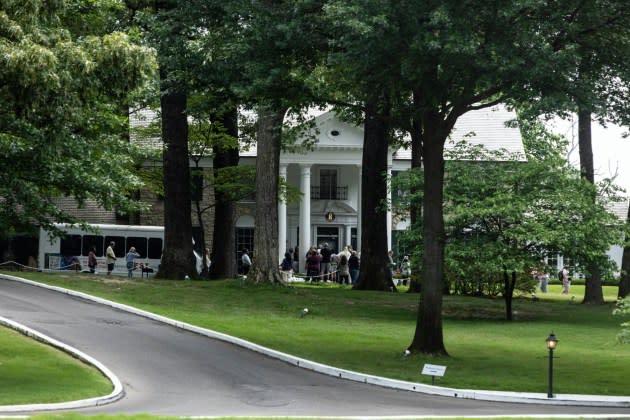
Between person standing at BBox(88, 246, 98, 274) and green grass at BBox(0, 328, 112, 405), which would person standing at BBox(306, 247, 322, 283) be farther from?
green grass at BBox(0, 328, 112, 405)

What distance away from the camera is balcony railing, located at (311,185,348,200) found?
2270 inches

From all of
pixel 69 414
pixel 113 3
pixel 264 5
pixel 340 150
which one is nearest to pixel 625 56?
pixel 264 5

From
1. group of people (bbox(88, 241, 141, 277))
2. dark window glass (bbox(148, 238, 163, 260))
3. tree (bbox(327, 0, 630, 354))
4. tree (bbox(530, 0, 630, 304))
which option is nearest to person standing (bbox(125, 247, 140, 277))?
group of people (bbox(88, 241, 141, 277))

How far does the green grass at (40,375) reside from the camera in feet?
46.1

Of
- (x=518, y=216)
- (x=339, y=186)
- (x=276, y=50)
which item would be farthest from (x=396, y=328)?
(x=339, y=186)

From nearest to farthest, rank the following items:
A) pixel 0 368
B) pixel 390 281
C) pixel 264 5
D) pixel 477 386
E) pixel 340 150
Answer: pixel 0 368 < pixel 477 386 < pixel 264 5 < pixel 390 281 < pixel 340 150

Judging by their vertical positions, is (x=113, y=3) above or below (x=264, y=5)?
above

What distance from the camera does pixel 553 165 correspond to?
96.6 feet

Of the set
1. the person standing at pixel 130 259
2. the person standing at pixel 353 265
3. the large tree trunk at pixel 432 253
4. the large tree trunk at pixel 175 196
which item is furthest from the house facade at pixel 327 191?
the large tree trunk at pixel 432 253

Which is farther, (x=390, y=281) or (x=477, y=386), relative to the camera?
(x=390, y=281)

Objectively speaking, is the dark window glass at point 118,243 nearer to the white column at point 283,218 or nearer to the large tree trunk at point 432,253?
the white column at point 283,218

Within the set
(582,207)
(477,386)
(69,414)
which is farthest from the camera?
(582,207)

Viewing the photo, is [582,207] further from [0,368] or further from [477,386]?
[0,368]

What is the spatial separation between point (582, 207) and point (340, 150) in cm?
2714
